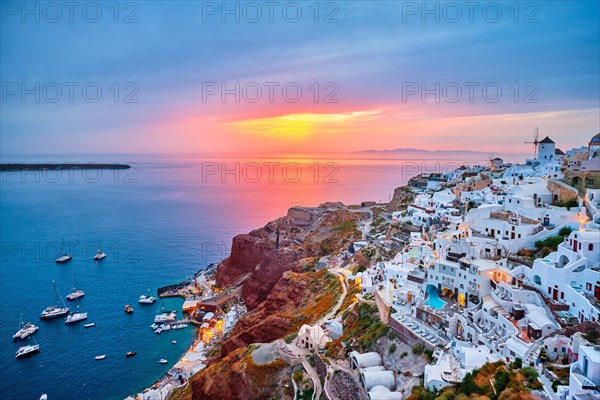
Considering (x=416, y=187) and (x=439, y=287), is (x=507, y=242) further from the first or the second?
(x=416, y=187)

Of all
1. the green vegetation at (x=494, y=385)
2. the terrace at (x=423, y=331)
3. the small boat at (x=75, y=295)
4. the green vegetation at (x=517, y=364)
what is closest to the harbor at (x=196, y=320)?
the small boat at (x=75, y=295)

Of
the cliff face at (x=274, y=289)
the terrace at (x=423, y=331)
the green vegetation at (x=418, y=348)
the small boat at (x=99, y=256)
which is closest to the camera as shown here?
the terrace at (x=423, y=331)

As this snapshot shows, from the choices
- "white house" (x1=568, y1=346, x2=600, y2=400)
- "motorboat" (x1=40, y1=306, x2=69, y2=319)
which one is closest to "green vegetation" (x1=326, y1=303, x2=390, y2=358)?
"white house" (x1=568, y1=346, x2=600, y2=400)

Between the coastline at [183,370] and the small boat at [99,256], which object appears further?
the small boat at [99,256]

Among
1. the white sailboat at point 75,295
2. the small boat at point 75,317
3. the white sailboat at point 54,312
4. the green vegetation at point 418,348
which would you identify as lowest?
the small boat at point 75,317

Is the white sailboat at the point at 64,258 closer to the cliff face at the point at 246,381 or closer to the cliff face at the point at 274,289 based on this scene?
the cliff face at the point at 274,289

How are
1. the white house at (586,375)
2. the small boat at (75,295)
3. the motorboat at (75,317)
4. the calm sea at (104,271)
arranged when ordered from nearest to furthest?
the white house at (586,375) → the calm sea at (104,271) → the motorboat at (75,317) → the small boat at (75,295)
